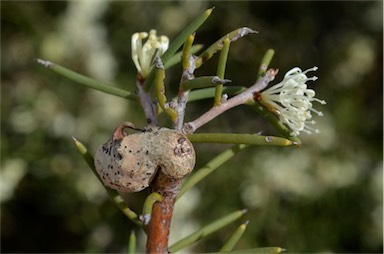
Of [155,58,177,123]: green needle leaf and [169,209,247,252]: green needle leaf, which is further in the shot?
[169,209,247,252]: green needle leaf

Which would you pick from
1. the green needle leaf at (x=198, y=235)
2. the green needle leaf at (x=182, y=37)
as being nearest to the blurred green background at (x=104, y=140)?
the green needle leaf at (x=198, y=235)

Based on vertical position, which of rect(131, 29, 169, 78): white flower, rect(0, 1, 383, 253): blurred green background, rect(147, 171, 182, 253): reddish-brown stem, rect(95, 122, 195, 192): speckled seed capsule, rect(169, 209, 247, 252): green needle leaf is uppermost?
rect(131, 29, 169, 78): white flower

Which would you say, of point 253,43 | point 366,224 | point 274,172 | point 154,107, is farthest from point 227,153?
point 253,43

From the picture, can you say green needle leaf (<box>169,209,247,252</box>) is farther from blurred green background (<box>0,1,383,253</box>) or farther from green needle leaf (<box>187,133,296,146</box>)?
blurred green background (<box>0,1,383,253</box>)

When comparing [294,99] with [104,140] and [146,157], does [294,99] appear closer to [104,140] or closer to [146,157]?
[146,157]

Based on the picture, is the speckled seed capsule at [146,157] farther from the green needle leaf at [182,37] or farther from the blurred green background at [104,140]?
the blurred green background at [104,140]

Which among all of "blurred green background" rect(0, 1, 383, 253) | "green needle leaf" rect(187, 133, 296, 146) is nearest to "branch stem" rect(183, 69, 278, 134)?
"green needle leaf" rect(187, 133, 296, 146)

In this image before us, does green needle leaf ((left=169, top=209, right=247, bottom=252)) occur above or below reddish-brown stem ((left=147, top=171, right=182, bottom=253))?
below
